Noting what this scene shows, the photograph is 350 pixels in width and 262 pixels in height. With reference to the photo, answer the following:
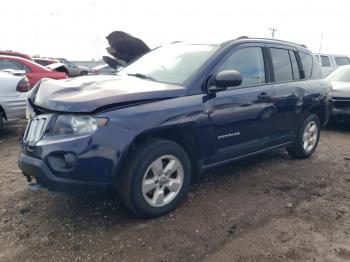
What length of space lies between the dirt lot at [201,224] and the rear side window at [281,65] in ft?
4.44

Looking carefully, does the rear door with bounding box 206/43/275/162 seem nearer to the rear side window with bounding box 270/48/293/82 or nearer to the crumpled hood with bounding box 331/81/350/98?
the rear side window with bounding box 270/48/293/82

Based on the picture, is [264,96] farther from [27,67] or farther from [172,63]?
[27,67]

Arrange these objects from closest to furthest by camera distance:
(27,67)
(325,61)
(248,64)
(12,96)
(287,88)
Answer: (248,64), (287,88), (12,96), (27,67), (325,61)

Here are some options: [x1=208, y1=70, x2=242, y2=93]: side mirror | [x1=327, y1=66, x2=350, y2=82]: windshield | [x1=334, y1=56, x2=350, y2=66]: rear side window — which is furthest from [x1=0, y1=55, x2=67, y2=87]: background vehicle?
[x1=334, y1=56, x2=350, y2=66]: rear side window

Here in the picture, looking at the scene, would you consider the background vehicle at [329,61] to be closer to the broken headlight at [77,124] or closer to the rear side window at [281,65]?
the rear side window at [281,65]

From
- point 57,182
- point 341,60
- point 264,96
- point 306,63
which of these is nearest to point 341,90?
point 306,63

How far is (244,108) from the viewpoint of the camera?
13.5ft

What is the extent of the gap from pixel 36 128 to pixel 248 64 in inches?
99.9

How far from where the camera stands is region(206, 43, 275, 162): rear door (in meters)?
3.89

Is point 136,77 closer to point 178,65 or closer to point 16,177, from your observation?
point 178,65

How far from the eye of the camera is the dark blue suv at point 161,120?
3.03 meters

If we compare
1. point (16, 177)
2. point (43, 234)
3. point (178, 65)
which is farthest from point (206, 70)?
point (16, 177)

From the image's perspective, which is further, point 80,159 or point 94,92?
point 94,92

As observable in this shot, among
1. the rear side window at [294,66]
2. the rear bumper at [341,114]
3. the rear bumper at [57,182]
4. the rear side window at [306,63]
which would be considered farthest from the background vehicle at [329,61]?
the rear bumper at [57,182]
